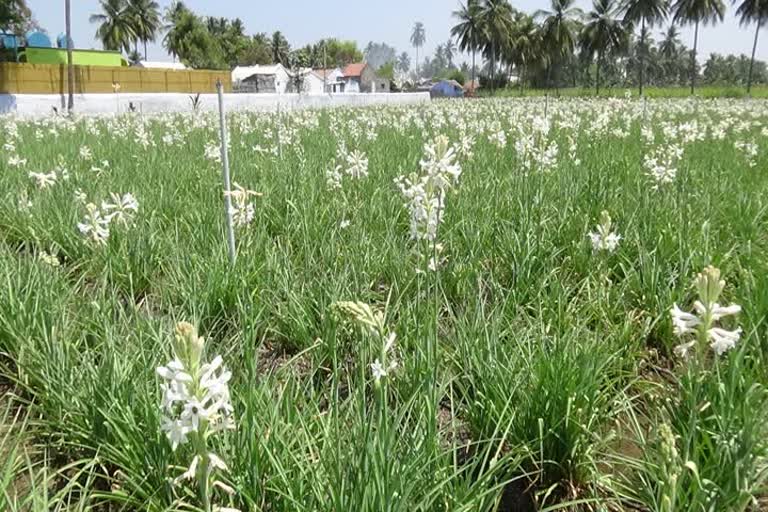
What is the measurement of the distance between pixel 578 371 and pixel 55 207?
402cm

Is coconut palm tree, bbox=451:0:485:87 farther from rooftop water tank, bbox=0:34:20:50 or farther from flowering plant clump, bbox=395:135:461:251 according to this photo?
flowering plant clump, bbox=395:135:461:251

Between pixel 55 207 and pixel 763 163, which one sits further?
pixel 763 163

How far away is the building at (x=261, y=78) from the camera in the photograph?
236 ft

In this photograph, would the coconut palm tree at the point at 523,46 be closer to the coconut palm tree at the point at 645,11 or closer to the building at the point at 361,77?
the coconut palm tree at the point at 645,11

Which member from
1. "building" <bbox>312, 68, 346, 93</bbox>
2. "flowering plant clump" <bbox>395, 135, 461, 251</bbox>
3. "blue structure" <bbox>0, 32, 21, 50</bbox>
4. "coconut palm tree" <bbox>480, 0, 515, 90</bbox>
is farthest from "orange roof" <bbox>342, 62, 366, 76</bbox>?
"flowering plant clump" <bbox>395, 135, 461, 251</bbox>

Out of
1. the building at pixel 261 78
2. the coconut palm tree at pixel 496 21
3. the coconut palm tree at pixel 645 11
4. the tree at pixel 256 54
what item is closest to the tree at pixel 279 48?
the tree at pixel 256 54

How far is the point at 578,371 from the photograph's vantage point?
2.19 m

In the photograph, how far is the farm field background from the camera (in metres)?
1.73

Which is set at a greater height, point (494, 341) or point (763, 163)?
point (763, 163)

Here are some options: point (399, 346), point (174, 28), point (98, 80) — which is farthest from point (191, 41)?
point (399, 346)

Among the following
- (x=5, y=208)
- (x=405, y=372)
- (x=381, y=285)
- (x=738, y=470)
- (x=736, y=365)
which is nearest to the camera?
(x=738, y=470)

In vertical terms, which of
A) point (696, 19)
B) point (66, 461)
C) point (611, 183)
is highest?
point (696, 19)

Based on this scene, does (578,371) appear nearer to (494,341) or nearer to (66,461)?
(494,341)

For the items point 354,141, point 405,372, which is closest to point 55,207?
point 405,372
